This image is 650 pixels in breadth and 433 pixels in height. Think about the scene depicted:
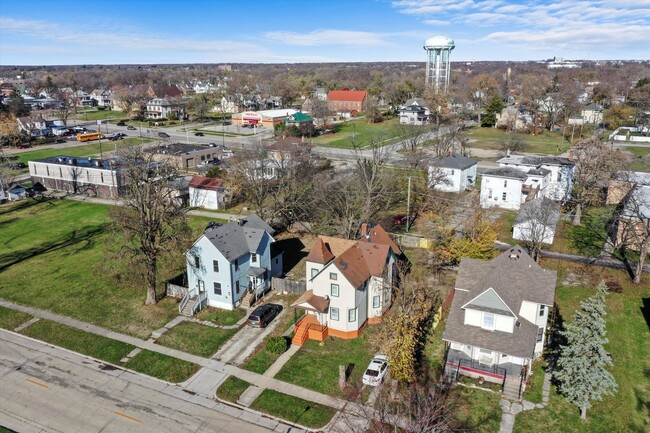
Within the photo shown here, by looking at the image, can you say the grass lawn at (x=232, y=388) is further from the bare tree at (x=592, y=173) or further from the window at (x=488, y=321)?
the bare tree at (x=592, y=173)

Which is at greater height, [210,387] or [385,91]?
[385,91]

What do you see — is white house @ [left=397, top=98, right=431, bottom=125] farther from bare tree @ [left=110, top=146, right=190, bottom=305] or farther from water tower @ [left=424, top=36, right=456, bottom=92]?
bare tree @ [left=110, top=146, right=190, bottom=305]

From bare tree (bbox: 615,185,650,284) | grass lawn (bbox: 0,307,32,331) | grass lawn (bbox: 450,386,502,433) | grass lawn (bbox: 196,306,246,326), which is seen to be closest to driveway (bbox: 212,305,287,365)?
grass lawn (bbox: 196,306,246,326)

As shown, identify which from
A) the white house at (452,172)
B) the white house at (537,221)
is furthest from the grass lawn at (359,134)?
the white house at (537,221)

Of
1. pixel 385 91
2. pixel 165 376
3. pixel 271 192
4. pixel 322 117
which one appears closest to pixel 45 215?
pixel 271 192

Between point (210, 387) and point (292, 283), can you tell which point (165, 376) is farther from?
point (292, 283)
